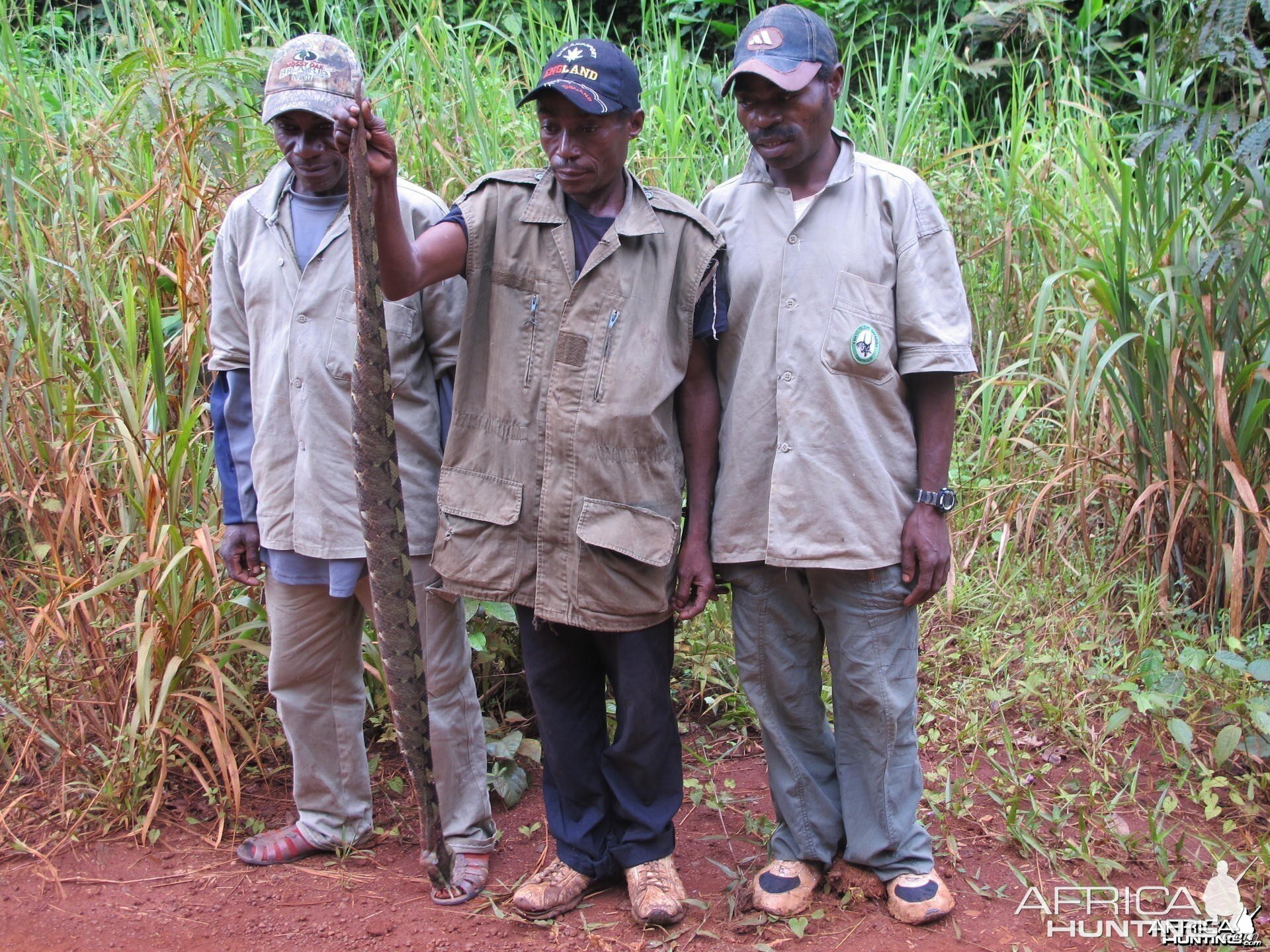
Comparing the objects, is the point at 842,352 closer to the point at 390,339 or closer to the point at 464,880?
the point at 390,339

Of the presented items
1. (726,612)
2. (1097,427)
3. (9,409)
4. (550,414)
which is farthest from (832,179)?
(9,409)

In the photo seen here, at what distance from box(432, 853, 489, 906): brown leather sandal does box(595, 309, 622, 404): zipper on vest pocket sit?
1.19m

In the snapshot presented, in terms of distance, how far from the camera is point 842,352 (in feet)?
8.00

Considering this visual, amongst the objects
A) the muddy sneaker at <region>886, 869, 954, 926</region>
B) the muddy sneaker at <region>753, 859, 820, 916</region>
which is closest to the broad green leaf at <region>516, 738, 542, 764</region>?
the muddy sneaker at <region>753, 859, 820, 916</region>

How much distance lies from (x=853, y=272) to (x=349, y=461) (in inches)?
48.5

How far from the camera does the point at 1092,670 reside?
11.8 ft

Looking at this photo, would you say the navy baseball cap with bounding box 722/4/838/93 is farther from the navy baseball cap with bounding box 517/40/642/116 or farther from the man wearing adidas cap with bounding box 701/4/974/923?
the navy baseball cap with bounding box 517/40/642/116

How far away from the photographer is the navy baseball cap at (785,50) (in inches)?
94.3

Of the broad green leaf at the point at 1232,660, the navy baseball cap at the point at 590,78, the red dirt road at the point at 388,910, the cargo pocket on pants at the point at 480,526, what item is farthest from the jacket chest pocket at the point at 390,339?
the broad green leaf at the point at 1232,660

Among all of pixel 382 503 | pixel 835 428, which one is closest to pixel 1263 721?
pixel 835 428

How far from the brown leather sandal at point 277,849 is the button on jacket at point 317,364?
818 millimetres

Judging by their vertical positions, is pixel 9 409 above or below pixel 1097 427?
above

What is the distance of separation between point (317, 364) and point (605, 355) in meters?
0.69

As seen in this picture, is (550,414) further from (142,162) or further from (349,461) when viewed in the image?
(142,162)
